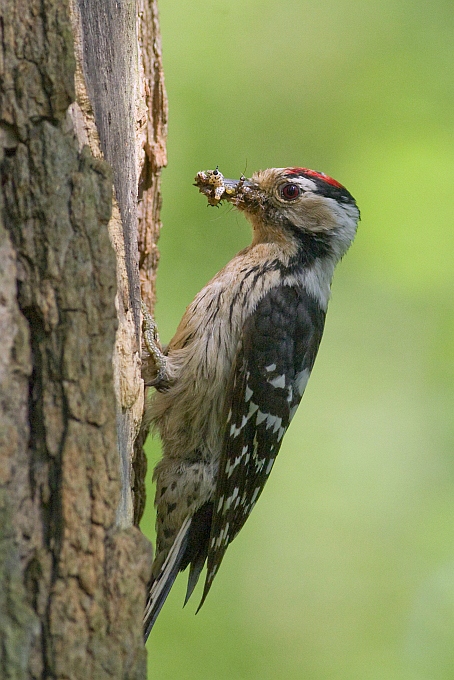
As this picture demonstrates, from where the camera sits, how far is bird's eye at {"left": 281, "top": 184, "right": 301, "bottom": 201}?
2877 mm

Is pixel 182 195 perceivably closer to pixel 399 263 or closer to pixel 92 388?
pixel 399 263

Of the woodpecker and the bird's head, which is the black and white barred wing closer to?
the woodpecker

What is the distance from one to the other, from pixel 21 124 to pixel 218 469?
5.25ft

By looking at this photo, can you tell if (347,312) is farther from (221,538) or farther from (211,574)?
(211,574)

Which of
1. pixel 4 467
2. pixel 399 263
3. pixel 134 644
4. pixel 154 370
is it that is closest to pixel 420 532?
pixel 399 263

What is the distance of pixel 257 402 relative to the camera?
2.62m

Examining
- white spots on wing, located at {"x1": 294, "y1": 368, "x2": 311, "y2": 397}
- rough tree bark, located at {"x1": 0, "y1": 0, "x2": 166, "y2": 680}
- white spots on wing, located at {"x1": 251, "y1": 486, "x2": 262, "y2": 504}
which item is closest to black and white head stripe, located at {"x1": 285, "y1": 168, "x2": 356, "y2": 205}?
white spots on wing, located at {"x1": 294, "y1": 368, "x2": 311, "y2": 397}

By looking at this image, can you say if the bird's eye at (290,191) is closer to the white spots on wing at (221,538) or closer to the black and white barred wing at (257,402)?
the black and white barred wing at (257,402)

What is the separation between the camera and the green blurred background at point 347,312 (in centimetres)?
361

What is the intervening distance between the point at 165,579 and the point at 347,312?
1.97 meters

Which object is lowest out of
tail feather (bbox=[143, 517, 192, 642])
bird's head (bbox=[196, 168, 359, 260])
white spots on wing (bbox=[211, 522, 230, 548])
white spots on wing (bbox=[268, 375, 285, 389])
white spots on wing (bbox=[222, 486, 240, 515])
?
tail feather (bbox=[143, 517, 192, 642])

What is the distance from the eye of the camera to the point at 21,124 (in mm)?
1395

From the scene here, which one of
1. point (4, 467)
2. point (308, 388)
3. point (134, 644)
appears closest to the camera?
point (4, 467)

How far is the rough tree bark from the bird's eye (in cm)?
148
